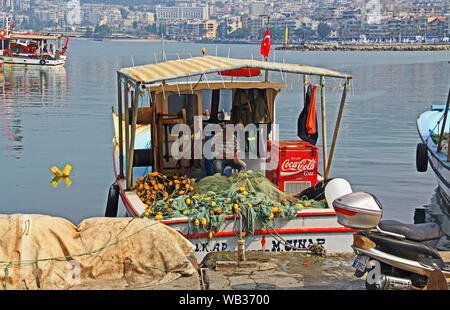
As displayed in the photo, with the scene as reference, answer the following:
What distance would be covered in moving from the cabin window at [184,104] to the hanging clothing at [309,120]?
1.88 meters

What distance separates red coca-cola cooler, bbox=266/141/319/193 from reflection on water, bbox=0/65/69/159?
1357cm

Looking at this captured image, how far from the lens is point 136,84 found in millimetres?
9094

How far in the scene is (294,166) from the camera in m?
10.3

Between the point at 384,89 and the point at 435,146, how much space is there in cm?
2947

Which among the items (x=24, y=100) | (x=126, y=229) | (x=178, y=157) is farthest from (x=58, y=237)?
(x=24, y=100)

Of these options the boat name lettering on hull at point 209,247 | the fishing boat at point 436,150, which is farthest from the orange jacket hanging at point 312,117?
the fishing boat at point 436,150

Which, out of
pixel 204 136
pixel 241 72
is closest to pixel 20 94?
pixel 241 72

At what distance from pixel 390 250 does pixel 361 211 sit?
1.59ft

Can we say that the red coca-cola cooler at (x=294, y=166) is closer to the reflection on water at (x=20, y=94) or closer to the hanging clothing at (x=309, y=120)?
the hanging clothing at (x=309, y=120)

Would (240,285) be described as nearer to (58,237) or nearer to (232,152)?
(58,237)

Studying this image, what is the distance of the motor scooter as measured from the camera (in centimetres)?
603

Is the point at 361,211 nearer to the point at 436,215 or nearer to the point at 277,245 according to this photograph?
the point at 277,245
